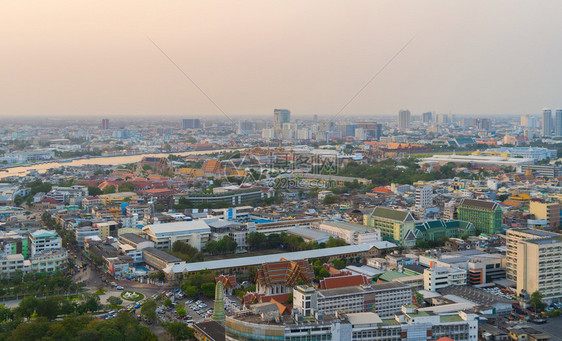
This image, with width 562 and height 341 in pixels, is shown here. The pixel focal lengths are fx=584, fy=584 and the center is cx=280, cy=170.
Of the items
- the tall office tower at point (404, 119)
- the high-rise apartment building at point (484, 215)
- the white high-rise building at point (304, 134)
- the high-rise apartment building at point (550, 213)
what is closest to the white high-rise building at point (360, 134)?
the white high-rise building at point (304, 134)

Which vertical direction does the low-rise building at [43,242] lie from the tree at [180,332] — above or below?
above

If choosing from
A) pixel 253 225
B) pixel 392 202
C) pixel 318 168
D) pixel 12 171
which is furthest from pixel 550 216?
pixel 12 171

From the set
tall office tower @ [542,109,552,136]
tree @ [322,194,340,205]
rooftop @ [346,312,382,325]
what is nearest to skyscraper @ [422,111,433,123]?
tall office tower @ [542,109,552,136]

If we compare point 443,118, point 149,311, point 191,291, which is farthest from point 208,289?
point 443,118

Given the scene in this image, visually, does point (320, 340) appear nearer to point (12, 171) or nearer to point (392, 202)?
point (392, 202)

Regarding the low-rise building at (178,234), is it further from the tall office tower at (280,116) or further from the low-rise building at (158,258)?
the tall office tower at (280,116)

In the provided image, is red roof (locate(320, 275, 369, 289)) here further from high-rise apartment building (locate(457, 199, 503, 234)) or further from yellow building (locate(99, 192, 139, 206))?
yellow building (locate(99, 192, 139, 206))

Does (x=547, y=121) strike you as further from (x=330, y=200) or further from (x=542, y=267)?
(x=542, y=267)
